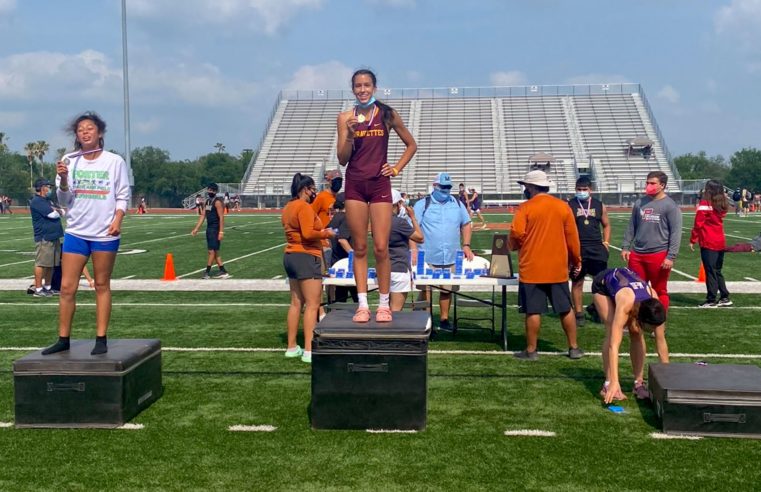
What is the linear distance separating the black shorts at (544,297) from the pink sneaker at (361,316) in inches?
92.9

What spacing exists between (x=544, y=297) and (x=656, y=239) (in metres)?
1.30

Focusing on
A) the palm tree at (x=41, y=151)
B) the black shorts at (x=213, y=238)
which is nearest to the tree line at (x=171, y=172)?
the palm tree at (x=41, y=151)

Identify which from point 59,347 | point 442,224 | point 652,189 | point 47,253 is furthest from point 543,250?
point 47,253

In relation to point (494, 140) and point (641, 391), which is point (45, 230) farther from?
point (494, 140)

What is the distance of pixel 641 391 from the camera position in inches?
245

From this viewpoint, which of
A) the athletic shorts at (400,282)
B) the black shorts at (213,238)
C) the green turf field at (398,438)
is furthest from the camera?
the black shorts at (213,238)

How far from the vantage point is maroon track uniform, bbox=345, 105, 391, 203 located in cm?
574

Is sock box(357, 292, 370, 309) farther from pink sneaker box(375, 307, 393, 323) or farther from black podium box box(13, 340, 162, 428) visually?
black podium box box(13, 340, 162, 428)

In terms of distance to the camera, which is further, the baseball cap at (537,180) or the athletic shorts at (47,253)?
the athletic shorts at (47,253)

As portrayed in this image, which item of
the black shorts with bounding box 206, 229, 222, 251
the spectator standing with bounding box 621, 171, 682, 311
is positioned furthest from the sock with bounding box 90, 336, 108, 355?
the black shorts with bounding box 206, 229, 222, 251

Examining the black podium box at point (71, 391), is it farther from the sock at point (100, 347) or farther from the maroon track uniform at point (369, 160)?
the maroon track uniform at point (369, 160)

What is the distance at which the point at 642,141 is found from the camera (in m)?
64.8

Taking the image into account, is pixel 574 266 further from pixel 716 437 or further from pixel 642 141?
pixel 642 141

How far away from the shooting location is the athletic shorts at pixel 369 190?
5.79 m
